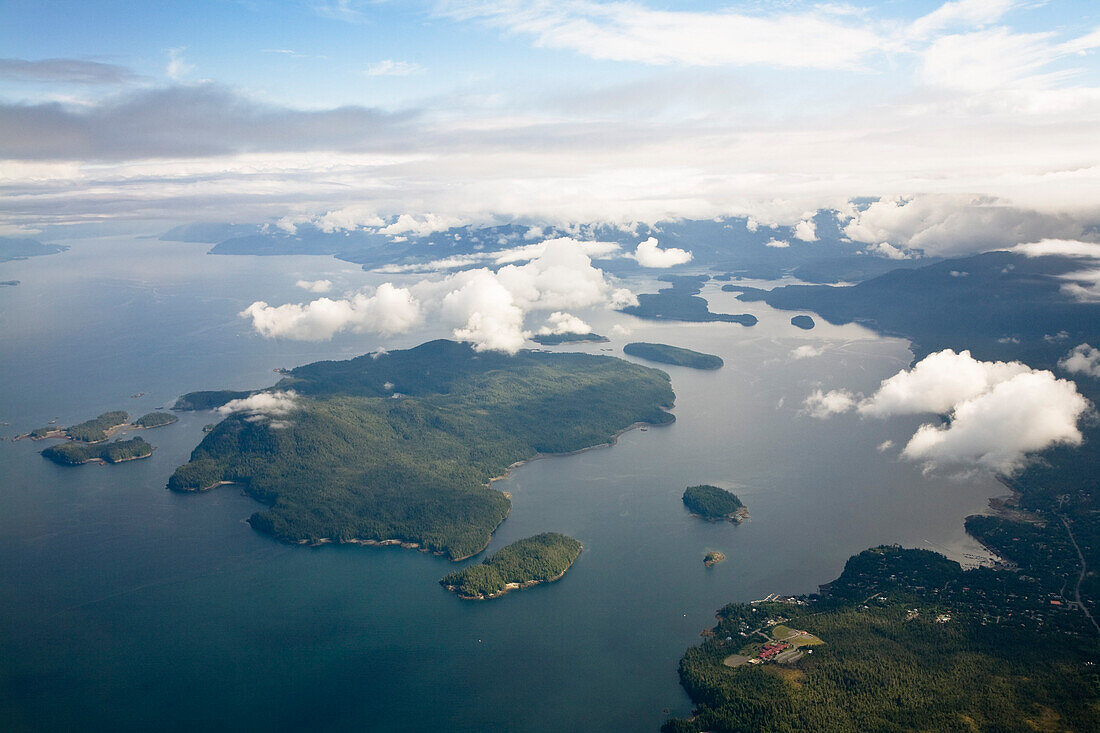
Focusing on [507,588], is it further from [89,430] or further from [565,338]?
[565,338]

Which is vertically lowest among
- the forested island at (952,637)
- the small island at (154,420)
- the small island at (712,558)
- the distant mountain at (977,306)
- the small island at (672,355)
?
the small island at (154,420)

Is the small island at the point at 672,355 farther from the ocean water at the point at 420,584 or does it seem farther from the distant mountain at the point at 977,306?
the distant mountain at the point at 977,306

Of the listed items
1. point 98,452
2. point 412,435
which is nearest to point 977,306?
point 412,435

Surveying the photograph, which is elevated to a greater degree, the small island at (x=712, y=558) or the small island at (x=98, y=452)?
the small island at (x=712, y=558)

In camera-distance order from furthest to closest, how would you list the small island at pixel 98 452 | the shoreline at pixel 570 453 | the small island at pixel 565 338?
the small island at pixel 565 338, the small island at pixel 98 452, the shoreline at pixel 570 453

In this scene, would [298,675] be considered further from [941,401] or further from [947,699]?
[941,401]

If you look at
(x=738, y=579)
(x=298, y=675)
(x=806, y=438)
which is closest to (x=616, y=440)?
(x=806, y=438)

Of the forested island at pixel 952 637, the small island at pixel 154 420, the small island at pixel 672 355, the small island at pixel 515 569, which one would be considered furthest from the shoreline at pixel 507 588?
the small island at pixel 672 355
